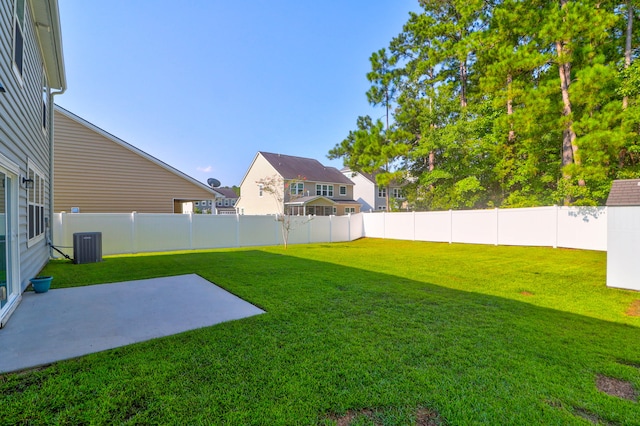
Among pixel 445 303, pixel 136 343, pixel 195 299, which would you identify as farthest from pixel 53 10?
pixel 445 303

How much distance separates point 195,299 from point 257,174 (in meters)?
23.9

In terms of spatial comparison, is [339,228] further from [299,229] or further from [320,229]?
[299,229]

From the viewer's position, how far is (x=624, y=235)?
5.46m

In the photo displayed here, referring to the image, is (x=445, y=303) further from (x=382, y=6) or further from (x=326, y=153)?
(x=326, y=153)

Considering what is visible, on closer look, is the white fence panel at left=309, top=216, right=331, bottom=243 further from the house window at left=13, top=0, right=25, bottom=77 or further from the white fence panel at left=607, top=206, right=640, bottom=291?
the house window at left=13, top=0, right=25, bottom=77

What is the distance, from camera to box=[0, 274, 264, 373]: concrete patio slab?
2.94m

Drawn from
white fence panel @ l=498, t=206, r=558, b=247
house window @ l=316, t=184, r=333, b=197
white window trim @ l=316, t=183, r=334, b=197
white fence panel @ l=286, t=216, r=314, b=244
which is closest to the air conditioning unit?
white fence panel @ l=286, t=216, r=314, b=244

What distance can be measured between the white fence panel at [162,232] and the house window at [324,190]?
15.9 m

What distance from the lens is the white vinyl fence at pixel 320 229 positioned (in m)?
10.4

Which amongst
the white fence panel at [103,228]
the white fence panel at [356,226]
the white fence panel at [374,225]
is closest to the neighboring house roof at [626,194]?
the white fence panel at [374,225]

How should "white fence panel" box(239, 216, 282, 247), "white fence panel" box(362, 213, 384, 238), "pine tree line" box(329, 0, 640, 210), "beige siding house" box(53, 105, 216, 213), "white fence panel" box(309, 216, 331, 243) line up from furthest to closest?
"white fence panel" box(362, 213, 384, 238) < "white fence panel" box(309, 216, 331, 243) < "white fence panel" box(239, 216, 282, 247) < "pine tree line" box(329, 0, 640, 210) < "beige siding house" box(53, 105, 216, 213)

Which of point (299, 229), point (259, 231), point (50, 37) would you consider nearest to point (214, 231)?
point (259, 231)

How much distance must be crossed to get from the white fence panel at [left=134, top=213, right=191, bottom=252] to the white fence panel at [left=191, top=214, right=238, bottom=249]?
0.28 metres

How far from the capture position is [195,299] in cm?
477
